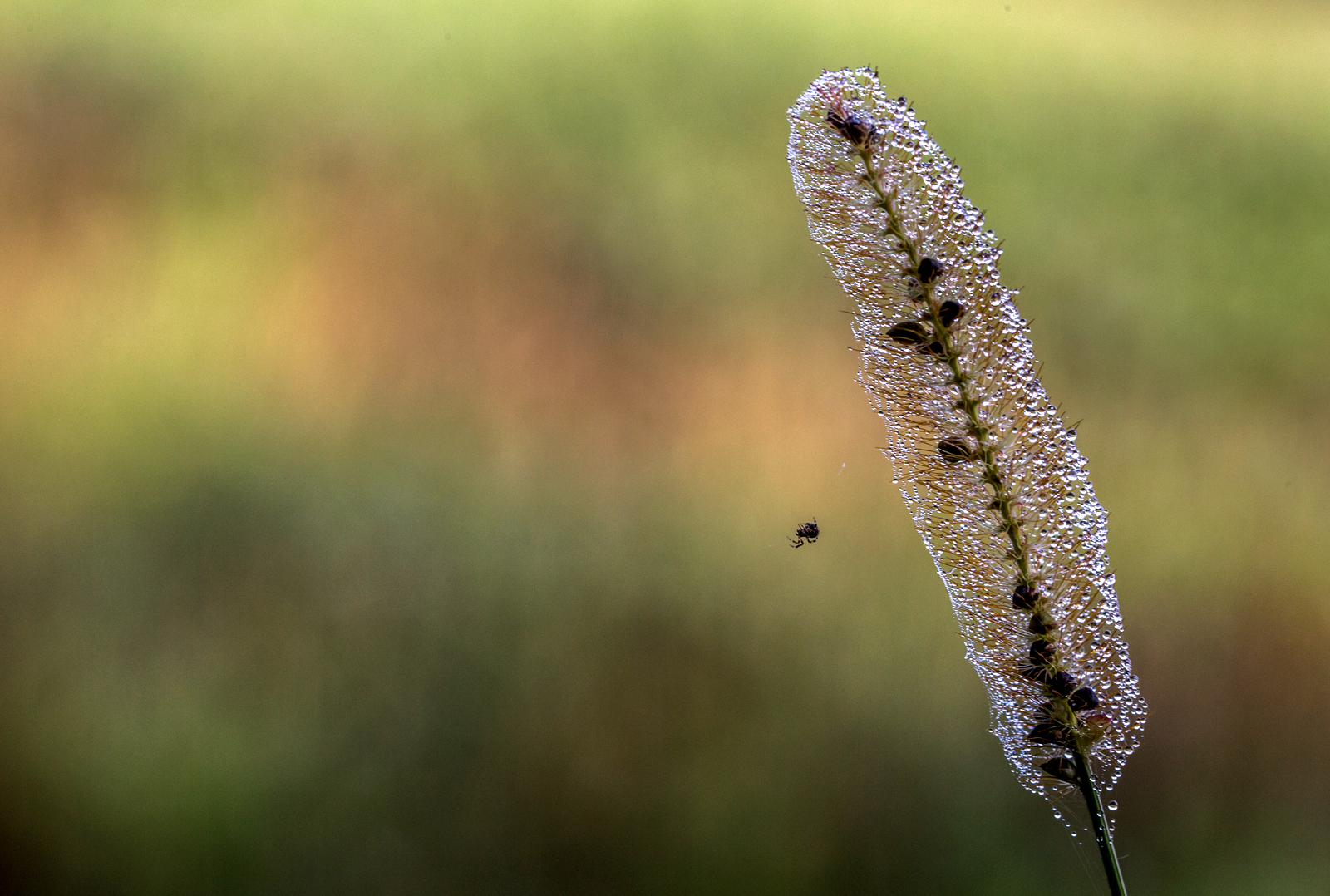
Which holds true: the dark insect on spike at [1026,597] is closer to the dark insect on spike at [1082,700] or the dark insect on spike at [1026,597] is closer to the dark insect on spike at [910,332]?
the dark insect on spike at [1082,700]

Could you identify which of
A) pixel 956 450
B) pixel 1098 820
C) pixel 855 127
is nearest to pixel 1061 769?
pixel 1098 820

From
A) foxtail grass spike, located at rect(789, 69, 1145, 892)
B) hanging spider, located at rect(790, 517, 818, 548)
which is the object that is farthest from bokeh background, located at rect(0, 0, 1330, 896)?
foxtail grass spike, located at rect(789, 69, 1145, 892)

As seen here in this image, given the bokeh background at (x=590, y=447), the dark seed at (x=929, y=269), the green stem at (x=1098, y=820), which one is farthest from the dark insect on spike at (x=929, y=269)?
the bokeh background at (x=590, y=447)

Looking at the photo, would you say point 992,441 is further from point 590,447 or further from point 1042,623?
point 590,447

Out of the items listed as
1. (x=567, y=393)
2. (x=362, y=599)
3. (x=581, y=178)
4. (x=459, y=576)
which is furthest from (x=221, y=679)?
(x=581, y=178)

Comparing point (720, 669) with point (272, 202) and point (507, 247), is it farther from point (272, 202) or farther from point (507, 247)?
point (272, 202)

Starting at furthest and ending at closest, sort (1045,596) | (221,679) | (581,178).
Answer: (581,178) < (221,679) < (1045,596)

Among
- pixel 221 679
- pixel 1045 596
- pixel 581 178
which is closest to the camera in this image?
pixel 1045 596
